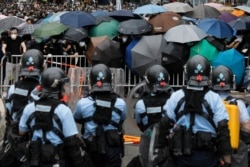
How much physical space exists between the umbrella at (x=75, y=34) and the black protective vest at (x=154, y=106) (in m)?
6.41

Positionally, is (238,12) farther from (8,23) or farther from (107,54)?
(8,23)

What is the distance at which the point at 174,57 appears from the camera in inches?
477

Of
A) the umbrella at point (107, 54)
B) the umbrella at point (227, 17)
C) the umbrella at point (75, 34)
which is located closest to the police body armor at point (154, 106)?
the umbrella at point (107, 54)

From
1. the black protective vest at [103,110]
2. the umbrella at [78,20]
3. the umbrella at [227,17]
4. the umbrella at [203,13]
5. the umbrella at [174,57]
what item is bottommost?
the black protective vest at [103,110]

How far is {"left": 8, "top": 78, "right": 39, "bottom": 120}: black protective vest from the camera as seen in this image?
6.73 metres

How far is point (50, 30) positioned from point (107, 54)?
1617mm

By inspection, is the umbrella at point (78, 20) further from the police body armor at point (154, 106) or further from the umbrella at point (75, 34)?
the police body armor at point (154, 106)

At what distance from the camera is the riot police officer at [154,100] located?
6.69 meters

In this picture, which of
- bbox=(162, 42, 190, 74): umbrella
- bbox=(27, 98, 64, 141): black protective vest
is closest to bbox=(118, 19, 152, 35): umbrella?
bbox=(162, 42, 190, 74): umbrella

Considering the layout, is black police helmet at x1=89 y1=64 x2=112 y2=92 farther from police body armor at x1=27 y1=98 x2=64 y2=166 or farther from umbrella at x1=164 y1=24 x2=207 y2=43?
umbrella at x1=164 y1=24 x2=207 y2=43

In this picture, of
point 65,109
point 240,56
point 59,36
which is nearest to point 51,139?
point 65,109

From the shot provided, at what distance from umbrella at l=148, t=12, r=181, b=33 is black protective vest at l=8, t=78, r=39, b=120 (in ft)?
22.8

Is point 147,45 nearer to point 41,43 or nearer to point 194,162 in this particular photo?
point 41,43

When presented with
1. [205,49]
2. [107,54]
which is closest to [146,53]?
[107,54]
